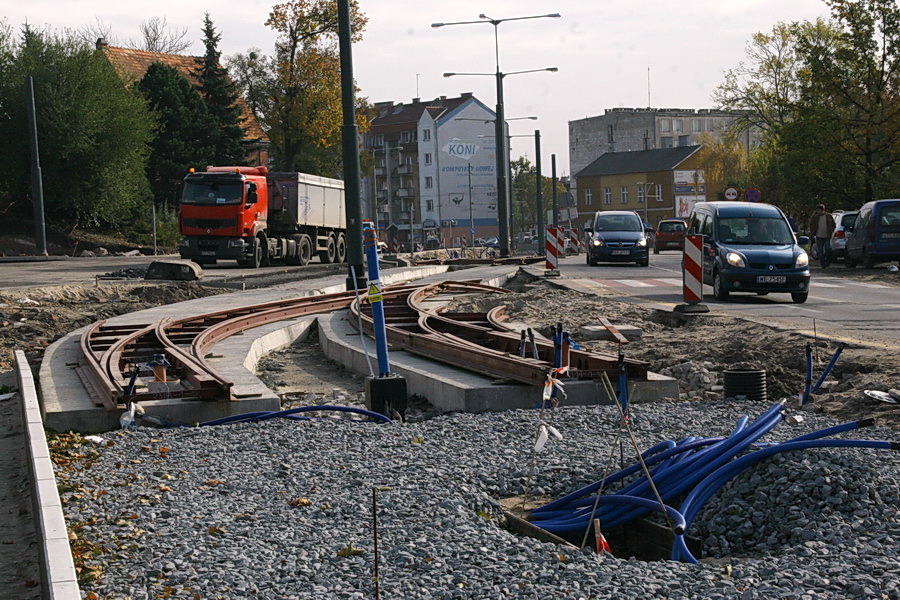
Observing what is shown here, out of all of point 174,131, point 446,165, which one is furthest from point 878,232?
point 446,165

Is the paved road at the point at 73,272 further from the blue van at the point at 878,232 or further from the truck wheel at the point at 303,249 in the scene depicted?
the blue van at the point at 878,232

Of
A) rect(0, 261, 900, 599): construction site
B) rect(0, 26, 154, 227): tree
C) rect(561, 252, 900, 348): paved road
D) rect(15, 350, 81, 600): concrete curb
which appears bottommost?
rect(561, 252, 900, 348): paved road

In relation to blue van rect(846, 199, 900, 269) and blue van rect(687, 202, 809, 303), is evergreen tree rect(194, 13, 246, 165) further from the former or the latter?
blue van rect(687, 202, 809, 303)

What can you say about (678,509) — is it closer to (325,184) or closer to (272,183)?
(272,183)

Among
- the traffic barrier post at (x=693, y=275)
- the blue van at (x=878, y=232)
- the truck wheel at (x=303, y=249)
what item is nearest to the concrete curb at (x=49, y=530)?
the traffic barrier post at (x=693, y=275)

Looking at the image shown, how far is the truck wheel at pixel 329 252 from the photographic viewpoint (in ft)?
155

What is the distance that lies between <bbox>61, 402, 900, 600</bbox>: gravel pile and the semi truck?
97.0 feet

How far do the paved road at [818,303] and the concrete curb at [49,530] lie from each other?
29.4 ft

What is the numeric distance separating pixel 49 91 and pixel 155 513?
4593cm

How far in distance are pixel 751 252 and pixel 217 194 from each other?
2123 cm

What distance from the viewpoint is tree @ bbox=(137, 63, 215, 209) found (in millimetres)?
61750

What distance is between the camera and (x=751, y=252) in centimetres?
2106

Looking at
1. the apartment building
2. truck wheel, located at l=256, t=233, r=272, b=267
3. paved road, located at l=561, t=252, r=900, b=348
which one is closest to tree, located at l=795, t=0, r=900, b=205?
paved road, located at l=561, t=252, r=900, b=348

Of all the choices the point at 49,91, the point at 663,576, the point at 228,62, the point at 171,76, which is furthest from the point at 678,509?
the point at 228,62
